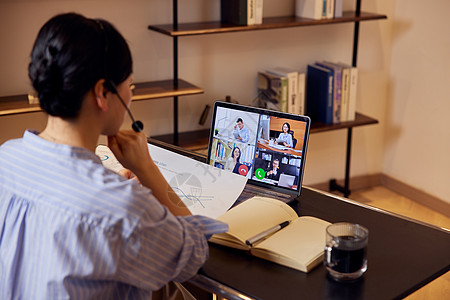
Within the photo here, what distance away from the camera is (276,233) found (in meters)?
1.39

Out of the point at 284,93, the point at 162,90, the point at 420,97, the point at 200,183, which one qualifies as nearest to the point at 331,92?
the point at 284,93

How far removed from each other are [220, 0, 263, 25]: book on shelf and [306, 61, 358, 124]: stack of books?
53cm

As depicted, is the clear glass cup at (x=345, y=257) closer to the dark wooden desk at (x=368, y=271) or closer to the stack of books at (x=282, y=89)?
the dark wooden desk at (x=368, y=271)

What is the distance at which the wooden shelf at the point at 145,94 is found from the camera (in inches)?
97.0

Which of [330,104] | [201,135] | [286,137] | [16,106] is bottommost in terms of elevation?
[201,135]

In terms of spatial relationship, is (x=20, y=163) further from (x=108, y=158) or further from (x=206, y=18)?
(x=206, y=18)

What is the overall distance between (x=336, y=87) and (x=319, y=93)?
0.10 meters

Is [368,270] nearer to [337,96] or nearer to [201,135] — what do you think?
[201,135]

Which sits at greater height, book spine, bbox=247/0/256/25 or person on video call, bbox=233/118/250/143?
book spine, bbox=247/0/256/25

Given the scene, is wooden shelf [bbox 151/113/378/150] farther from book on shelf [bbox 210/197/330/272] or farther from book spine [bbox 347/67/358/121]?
book on shelf [bbox 210/197/330/272]

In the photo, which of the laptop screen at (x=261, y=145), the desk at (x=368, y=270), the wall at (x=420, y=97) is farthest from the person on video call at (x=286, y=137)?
the wall at (x=420, y=97)

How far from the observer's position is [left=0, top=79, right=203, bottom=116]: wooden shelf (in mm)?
2465

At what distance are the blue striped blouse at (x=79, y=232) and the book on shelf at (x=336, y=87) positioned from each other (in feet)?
7.19

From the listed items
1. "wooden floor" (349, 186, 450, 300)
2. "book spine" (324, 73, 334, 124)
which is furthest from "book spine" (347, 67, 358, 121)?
"wooden floor" (349, 186, 450, 300)
